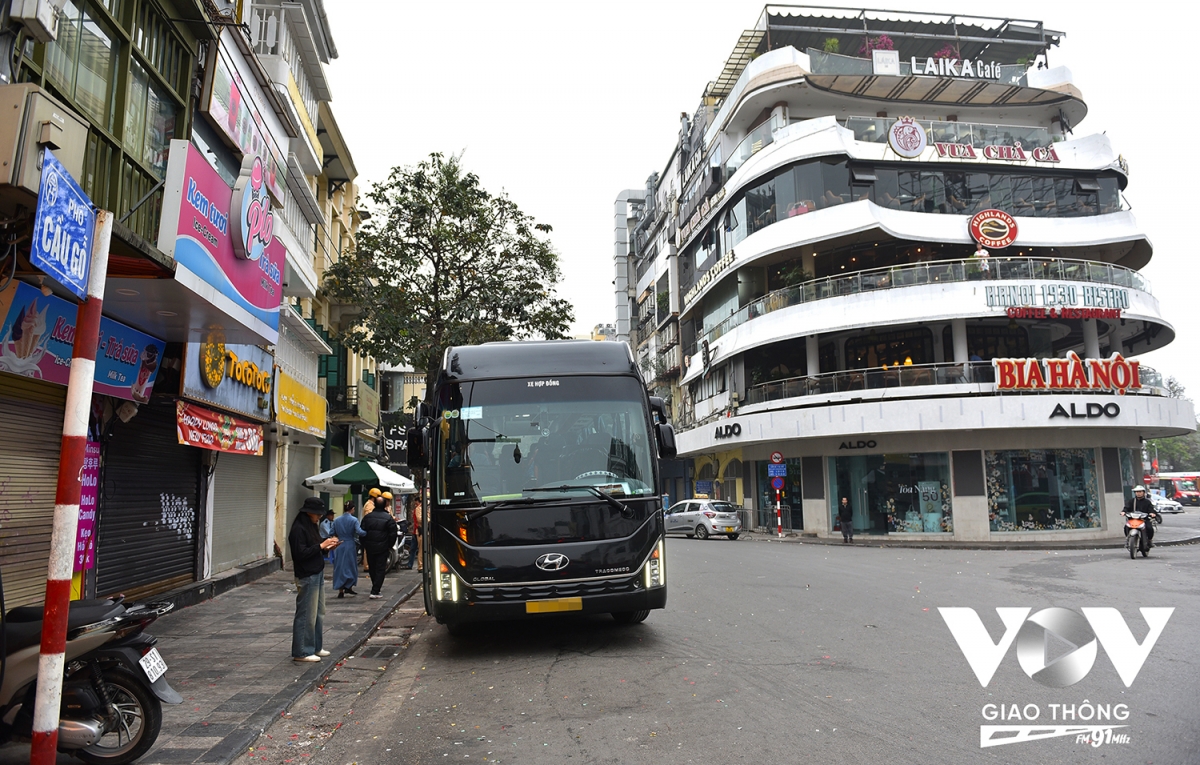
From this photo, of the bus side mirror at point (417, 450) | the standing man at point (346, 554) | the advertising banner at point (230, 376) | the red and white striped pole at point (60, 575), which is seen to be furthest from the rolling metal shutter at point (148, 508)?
the red and white striped pole at point (60, 575)

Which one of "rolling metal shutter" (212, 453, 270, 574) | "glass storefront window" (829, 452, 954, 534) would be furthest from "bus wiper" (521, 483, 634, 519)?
"glass storefront window" (829, 452, 954, 534)

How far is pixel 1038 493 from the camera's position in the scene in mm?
28312

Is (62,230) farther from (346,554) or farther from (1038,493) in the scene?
(1038,493)

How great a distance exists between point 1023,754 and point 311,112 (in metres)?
23.8

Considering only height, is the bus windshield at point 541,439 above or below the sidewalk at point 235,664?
above

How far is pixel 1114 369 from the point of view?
27984 mm

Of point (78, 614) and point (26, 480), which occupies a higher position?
point (26, 480)

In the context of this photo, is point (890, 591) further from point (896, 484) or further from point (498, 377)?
point (896, 484)

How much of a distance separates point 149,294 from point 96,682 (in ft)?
14.6

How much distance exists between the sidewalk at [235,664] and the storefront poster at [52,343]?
2.91 metres

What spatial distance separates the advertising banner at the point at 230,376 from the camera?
11820 mm

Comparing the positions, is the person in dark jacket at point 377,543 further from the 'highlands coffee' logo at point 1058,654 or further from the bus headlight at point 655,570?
the 'highlands coffee' logo at point 1058,654

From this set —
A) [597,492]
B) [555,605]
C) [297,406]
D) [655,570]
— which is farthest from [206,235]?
[297,406]

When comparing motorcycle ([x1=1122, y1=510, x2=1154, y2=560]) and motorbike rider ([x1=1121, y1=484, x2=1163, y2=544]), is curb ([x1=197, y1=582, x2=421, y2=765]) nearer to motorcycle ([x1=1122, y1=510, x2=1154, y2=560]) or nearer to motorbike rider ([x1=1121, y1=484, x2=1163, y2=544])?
motorcycle ([x1=1122, y1=510, x2=1154, y2=560])
